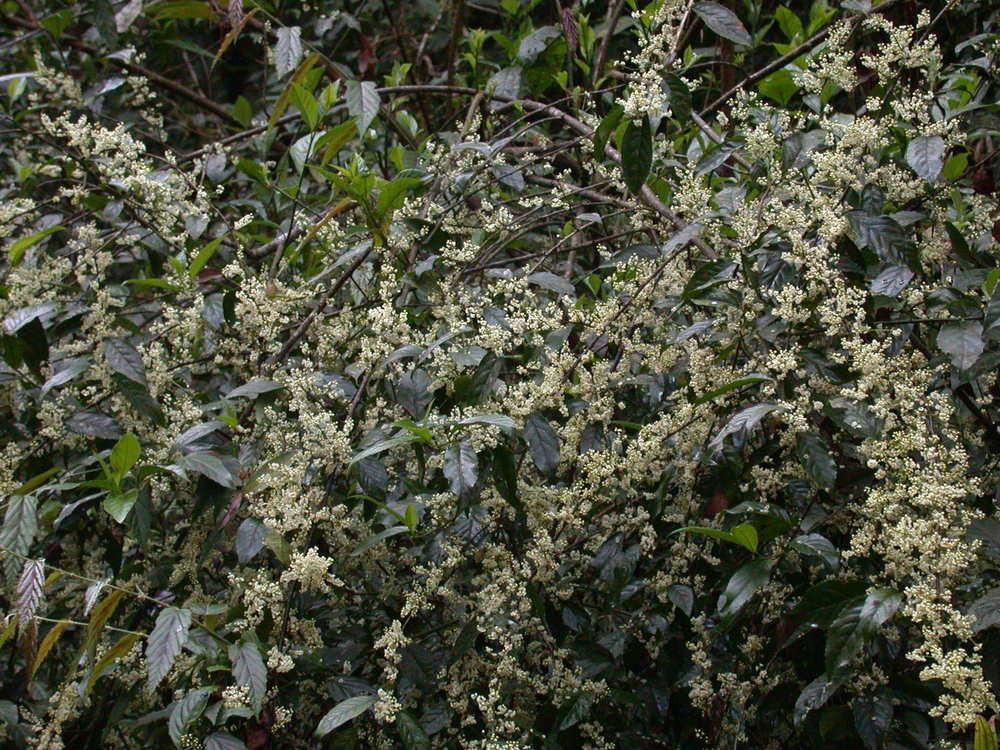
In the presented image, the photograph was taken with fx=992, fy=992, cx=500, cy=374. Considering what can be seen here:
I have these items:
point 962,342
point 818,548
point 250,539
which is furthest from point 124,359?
point 962,342

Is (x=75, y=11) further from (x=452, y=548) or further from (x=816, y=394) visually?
(x=816, y=394)

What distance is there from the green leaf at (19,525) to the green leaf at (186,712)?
1.75 ft

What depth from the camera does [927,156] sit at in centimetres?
212

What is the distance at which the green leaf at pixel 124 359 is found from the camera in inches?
94.8

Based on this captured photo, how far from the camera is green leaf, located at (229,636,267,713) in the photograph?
1.85 metres

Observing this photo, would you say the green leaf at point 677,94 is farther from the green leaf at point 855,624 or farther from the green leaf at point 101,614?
the green leaf at point 101,614

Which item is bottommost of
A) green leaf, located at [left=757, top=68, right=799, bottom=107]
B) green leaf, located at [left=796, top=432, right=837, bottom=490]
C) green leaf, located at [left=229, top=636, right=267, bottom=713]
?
green leaf, located at [left=229, top=636, right=267, bottom=713]

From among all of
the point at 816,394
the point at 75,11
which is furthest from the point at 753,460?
the point at 75,11

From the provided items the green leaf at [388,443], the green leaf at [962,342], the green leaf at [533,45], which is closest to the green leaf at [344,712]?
the green leaf at [388,443]

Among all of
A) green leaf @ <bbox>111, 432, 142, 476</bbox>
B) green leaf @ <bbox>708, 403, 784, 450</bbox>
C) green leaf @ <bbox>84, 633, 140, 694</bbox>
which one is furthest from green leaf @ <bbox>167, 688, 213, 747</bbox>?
green leaf @ <bbox>708, 403, 784, 450</bbox>

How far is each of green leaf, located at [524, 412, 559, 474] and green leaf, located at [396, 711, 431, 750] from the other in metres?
0.56

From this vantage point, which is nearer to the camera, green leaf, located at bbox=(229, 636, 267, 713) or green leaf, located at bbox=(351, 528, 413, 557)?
green leaf, located at bbox=(229, 636, 267, 713)

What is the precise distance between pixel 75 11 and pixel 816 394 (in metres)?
3.93

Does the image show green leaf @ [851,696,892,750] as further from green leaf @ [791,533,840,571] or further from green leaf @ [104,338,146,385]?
green leaf @ [104,338,146,385]
